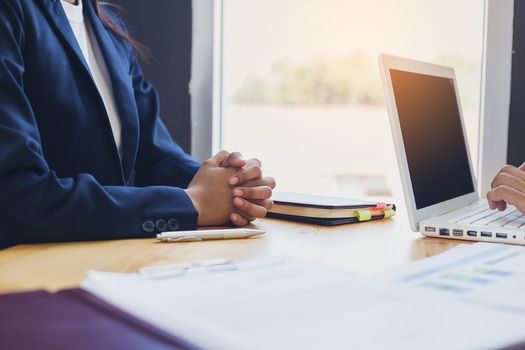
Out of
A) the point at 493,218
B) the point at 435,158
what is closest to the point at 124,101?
the point at 435,158

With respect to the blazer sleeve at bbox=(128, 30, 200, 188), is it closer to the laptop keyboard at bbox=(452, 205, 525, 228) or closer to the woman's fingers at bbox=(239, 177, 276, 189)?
the woman's fingers at bbox=(239, 177, 276, 189)

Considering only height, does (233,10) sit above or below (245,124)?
above

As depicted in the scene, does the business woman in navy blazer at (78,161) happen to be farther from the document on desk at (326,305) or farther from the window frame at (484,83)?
the window frame at (484,83)

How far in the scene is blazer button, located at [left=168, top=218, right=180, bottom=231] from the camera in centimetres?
109

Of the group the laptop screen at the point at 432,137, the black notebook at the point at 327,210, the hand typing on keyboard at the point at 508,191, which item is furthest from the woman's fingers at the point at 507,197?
the black notebook at the point at 327,210

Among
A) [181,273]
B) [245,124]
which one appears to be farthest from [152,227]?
[245,124]

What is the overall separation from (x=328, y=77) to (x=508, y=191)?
1111 millimetres

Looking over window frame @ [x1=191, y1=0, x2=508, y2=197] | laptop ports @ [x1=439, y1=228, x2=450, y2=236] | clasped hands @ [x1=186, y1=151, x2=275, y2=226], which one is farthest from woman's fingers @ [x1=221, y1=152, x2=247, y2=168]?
window frame @ [x1=191, y1=0, x2=508, y2=197]

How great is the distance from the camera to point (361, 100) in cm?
223

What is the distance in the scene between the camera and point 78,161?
1271 millimetres

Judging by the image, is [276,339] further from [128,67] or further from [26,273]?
[128,67]

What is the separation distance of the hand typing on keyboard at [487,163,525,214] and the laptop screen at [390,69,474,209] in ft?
0.34

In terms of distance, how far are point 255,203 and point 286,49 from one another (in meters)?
1.09

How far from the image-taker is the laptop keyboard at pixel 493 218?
1122mm
